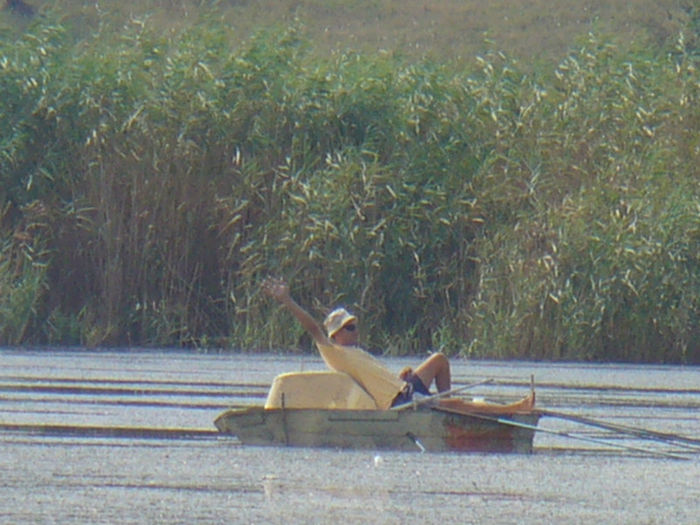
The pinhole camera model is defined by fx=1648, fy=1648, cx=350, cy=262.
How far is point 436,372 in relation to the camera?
443 inches

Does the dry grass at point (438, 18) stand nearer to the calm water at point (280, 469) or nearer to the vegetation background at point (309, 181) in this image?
the vegetation background at point (309, 181)

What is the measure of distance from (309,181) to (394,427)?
8884mm

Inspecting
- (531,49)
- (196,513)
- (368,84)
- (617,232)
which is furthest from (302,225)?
(531,49)

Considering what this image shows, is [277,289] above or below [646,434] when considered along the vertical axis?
above

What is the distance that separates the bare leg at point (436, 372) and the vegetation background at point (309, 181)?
21.3ft

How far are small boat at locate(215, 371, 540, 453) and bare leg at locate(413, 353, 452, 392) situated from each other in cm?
97

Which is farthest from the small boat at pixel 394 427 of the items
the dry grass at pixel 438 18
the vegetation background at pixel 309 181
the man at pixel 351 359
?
the dry grass at pixel 438 18

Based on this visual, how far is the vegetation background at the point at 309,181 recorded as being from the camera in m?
18.4

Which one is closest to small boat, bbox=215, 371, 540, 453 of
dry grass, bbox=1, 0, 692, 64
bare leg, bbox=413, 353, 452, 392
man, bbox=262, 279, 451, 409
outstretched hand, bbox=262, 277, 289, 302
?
man, bbox=262, 279, 451, 409

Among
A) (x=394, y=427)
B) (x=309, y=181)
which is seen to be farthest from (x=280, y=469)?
(x=309, y=181)

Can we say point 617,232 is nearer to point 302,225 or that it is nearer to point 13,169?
point 302,225

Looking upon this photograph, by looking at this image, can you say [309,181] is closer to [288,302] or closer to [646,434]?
[288,302]

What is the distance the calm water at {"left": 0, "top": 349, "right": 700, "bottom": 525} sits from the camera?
24.8ft

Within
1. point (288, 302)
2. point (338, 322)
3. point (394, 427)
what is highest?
point (288, 302)
